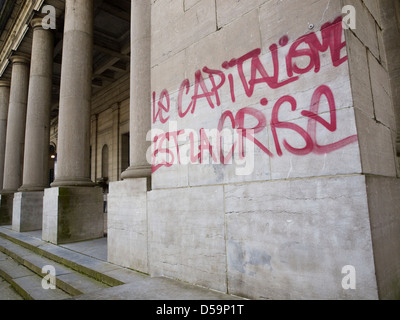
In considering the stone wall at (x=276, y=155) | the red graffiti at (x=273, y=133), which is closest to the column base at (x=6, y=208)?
the stone wall at (x=276, y=155)

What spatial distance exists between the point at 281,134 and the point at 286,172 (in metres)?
0.32

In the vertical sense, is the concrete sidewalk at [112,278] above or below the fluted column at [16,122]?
below

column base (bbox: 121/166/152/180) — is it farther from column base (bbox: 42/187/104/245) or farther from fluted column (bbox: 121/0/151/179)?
column base (bbox: 42/187/104/245)

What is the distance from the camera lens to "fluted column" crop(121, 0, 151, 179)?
148 inches

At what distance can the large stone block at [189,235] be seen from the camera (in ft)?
7.79

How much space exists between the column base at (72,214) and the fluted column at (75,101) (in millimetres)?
265

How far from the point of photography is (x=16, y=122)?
10297 millimetres

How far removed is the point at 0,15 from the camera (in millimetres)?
10531

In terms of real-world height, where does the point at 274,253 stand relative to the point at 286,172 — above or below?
below

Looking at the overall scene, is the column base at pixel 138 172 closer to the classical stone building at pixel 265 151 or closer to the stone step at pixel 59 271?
the classical stone building at pixel 265 151

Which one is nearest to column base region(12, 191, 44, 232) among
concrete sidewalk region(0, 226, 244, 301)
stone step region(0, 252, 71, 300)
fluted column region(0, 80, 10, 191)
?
concrete sidewalk region(0, 226, 244, 301)

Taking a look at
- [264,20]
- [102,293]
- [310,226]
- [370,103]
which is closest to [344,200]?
[310,226]

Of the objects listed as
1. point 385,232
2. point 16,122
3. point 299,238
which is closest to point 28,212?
point 16,122
